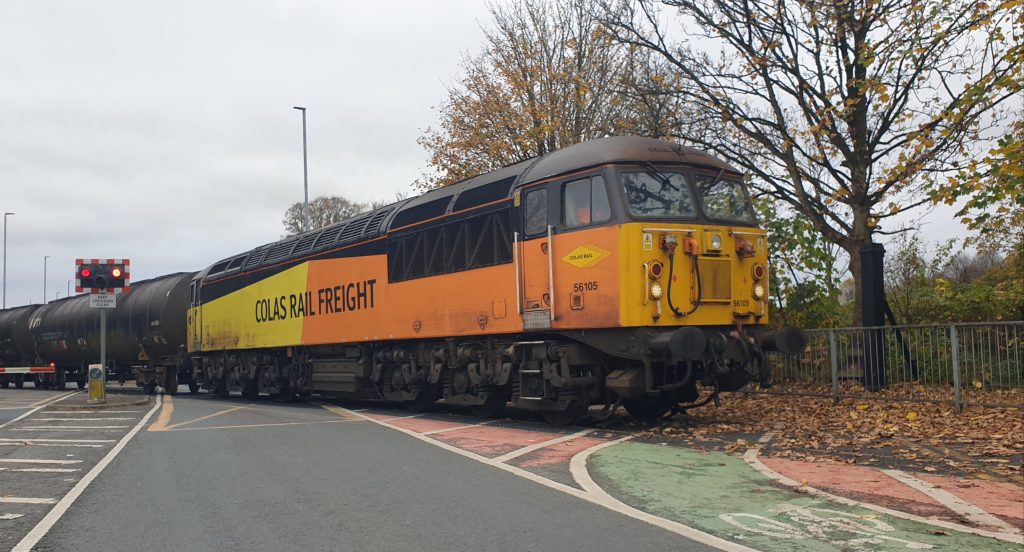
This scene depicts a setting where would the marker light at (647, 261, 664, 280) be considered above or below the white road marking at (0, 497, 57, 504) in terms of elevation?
above

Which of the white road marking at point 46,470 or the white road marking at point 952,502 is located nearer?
the white road marking at point 952,502

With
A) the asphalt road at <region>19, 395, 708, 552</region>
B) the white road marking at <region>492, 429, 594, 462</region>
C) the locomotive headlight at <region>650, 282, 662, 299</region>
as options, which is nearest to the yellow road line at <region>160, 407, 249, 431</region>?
the asphalt road at <region>19, 395, 708, 552</region>

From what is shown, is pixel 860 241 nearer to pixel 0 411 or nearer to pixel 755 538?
pixel 755 538

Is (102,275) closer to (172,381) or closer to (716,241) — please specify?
(172,381)

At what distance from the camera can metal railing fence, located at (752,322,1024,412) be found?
1223 cm

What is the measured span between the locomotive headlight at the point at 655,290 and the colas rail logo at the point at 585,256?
705 millimetres

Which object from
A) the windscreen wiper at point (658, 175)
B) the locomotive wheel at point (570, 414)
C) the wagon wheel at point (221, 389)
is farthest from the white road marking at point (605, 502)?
the wagon wheel at point (221, 389)

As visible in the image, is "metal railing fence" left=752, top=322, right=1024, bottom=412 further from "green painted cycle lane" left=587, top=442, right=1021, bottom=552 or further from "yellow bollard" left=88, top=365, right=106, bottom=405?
"yellow bollard" left=88, top=365, right=106, bottom=405

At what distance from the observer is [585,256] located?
11.8 m

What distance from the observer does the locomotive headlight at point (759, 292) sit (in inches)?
482

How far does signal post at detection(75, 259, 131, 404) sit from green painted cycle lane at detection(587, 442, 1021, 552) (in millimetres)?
13993

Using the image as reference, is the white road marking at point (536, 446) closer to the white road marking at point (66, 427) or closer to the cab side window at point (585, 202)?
the cab side window at point (585, 202)

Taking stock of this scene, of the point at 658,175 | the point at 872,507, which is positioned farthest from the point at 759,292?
the point at 872,507

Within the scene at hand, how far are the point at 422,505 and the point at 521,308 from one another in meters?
5.84
